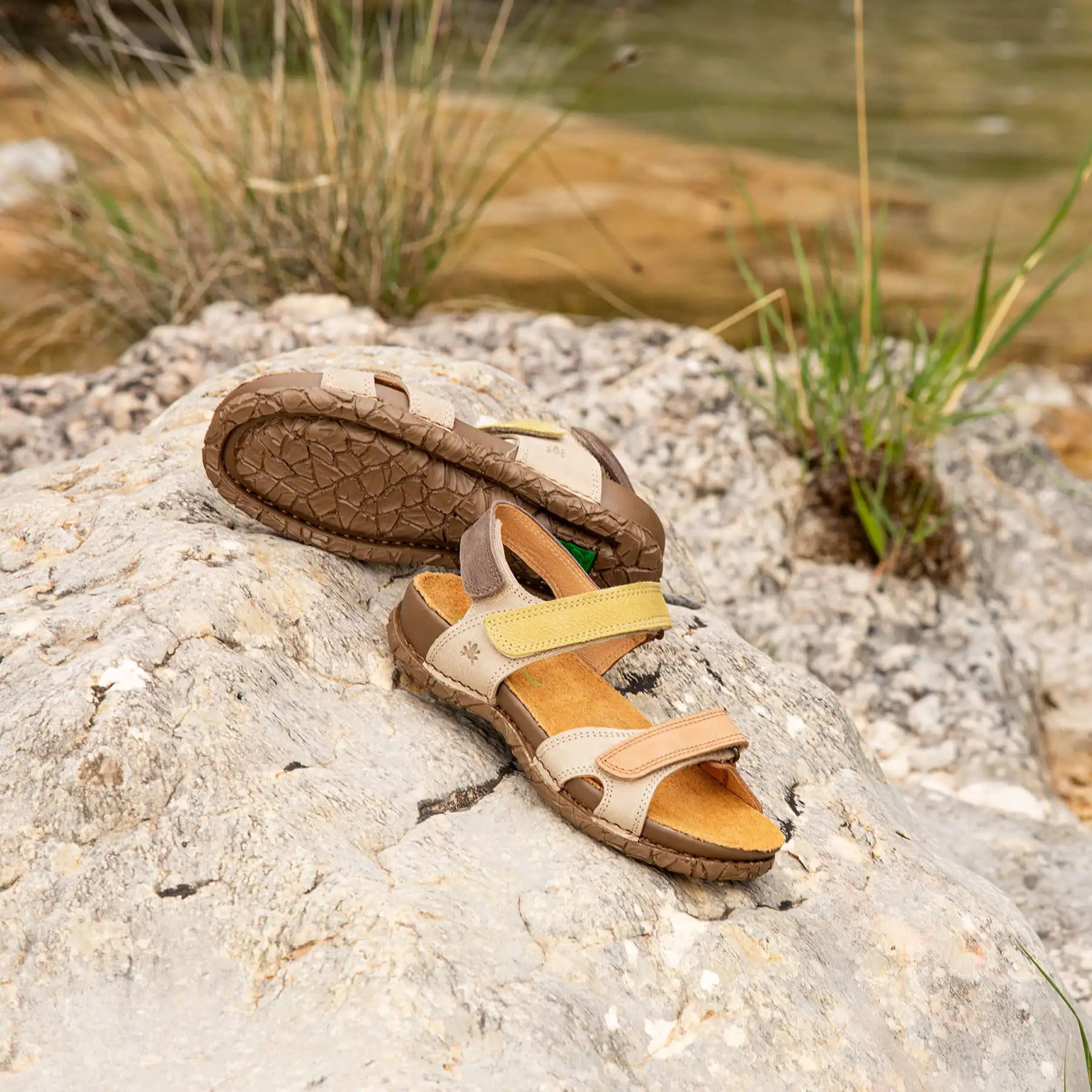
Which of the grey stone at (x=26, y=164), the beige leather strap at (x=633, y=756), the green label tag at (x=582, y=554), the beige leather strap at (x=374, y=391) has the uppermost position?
the beige leather strap at (x=374, y=391)

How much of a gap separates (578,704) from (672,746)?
0.95ft

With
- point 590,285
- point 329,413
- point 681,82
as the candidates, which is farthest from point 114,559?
point 681,82

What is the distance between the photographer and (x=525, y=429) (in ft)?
6.59

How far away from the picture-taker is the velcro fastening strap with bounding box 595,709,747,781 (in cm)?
164

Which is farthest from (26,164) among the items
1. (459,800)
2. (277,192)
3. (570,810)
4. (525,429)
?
(570,810)

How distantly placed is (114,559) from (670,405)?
234cm

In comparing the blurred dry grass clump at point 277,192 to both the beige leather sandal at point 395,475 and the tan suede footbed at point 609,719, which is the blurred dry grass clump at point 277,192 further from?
the tan suede footbed at point 609,719

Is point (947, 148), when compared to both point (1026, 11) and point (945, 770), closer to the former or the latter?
point (1026, 11)

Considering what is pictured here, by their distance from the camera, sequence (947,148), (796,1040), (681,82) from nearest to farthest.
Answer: (796,1040), (947,148), (681,82)

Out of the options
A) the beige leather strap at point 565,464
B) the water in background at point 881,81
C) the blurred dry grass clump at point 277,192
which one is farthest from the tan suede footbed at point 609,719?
the water in background at point 881,81

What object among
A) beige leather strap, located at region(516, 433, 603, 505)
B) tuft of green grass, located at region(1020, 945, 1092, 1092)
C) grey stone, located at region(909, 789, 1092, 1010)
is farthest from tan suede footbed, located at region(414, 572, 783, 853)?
grey stone, located at region(909, 789, 1092, 1010)

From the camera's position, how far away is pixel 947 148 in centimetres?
846

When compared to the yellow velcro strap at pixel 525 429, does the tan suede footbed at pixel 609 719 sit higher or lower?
lower

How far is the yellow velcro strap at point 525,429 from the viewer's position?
200 cm
